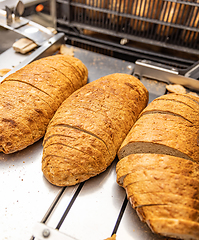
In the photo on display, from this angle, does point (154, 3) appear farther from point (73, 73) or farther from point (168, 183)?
point (168, 183)

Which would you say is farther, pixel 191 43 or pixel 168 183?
pixel 191 43

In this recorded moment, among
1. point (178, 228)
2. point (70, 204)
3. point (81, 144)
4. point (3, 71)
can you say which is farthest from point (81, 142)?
point (3, 71)

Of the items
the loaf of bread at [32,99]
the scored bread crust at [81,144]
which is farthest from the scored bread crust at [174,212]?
the loaf of bread at [32,99]

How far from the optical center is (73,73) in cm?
259

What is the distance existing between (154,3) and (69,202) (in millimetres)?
2960

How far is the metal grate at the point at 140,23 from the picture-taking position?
311 centimetres

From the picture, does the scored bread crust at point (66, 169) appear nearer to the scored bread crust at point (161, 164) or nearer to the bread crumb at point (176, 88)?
the scored bread crust at point (161, 164)

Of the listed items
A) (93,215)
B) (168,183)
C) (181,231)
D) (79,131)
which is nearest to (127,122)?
(79,131)

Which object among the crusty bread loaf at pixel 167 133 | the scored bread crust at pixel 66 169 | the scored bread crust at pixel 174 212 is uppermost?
the crusty bread loaf at pixel 167 133

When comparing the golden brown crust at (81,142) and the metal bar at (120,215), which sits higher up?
the golden brown crust at (81,142)

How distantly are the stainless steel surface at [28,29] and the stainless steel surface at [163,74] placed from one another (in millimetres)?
1484

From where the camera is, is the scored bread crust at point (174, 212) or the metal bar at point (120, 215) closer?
the scored bread crust at point (174, 212)

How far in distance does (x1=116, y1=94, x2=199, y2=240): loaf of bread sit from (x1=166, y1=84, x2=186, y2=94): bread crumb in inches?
32.2

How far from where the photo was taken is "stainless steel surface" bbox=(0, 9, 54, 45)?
10.3 ft
